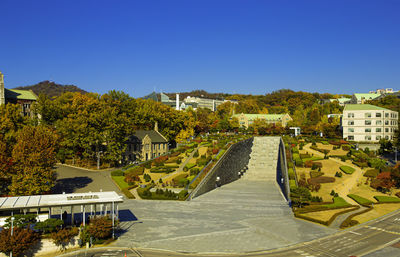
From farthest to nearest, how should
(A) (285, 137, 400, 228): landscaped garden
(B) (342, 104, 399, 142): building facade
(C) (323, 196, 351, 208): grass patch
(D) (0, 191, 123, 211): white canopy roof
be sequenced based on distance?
1. (B) (342, 104, 399, 142): building facade
2. (C) (323, 196, 351, 208): grass patch
3. (A) (285, 137, 400, 228): landscaped garden
4. (D) (0, 191, 123, 211): white canopy roof

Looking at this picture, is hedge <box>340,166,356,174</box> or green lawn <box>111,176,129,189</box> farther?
hedge <box>340,166,356,174</box>

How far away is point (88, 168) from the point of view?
Result: 6222 centimetres

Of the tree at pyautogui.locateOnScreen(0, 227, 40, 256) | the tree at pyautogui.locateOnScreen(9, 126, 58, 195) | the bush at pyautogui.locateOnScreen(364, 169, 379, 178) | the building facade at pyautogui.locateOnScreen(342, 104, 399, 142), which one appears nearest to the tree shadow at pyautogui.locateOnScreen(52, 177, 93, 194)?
the tree at pyautogui.locateOnScreen(9, 126, 58, 195)

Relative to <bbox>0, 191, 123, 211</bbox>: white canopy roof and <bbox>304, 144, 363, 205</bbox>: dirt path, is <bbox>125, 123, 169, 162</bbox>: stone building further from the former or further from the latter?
<bbox>0, 191, 123, 211</bbox>: white canopy roof

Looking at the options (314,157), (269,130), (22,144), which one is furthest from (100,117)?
(269,130)

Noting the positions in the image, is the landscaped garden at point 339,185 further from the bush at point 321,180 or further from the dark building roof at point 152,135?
the dark building roof at point 152,135

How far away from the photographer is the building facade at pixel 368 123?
8162cm

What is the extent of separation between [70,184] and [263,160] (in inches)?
1699

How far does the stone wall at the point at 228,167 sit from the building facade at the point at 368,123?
26.3m

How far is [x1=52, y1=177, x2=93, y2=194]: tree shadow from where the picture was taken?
48.3 meters

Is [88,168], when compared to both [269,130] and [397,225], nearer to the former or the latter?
[397,225]

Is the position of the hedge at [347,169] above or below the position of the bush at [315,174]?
above

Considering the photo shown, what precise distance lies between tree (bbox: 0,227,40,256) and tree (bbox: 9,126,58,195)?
46.9 ft

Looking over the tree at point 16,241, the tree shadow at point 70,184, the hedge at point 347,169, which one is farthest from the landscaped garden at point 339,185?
the tree shadow at point 70,184
